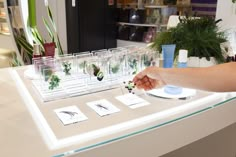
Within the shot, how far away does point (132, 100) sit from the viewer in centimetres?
122

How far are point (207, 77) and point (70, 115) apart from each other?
1.89 ft

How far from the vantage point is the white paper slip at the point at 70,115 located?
1004 millimetres

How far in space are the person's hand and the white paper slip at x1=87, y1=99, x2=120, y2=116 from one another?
195 mm

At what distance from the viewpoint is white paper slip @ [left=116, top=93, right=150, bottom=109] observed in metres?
1.18

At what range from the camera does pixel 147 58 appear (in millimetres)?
1529

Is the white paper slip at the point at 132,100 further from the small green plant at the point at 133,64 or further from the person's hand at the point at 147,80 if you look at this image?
the small green plant at the point at 133,64

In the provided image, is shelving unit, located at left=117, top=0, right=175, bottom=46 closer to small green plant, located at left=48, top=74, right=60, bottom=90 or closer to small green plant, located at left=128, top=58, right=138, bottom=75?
small green plant, located at left=128, top=58, right=138, bottom=75

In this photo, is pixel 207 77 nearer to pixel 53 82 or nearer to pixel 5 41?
pixel 53 82

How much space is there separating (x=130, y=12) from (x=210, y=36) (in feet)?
12.7

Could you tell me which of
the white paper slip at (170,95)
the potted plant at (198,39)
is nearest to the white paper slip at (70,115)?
the white paper slip at (170,95)

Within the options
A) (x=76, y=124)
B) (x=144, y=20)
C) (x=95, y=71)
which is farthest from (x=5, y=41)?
(x=76, y=124)

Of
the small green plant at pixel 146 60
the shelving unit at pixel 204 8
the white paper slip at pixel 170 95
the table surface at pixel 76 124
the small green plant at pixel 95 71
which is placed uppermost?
the shelving unit at pixel 204 8

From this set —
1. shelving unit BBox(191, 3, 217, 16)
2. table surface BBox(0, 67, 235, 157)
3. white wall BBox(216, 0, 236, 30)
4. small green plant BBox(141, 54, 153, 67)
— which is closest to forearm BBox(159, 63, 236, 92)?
table surface BBox(0, 67, 235, 157)

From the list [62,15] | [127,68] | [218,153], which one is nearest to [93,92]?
[127,68]
